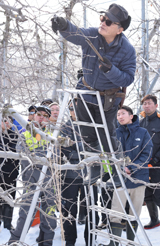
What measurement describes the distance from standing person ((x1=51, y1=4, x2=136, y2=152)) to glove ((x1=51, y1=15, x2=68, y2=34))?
122mm

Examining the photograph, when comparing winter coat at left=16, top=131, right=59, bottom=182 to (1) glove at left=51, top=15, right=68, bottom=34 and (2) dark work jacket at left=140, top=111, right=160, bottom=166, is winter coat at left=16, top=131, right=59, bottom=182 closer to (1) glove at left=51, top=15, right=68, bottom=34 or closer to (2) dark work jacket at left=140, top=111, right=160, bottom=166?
(1) glove at left=51, top=15, right=68, bottom=34

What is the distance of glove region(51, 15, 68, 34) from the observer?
2.24 metres

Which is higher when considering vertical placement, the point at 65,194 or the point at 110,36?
the point at 110,36

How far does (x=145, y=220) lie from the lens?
17.4 feet

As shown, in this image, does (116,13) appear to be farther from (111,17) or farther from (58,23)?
(58,23)

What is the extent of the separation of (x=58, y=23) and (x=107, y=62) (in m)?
0.49

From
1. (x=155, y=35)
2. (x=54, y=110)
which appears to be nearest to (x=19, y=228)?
(x=54, y=110)

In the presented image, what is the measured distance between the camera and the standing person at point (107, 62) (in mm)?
2529

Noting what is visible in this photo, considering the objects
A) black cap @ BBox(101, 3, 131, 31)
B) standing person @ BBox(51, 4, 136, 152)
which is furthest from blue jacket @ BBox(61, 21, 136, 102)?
black cap @ BBox(101, 3, 131, 31)

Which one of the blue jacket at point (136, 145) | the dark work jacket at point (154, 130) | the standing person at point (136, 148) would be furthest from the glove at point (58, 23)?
the dark work jacket at point (154, 130)

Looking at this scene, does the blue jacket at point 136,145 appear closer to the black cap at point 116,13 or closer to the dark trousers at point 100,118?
the dark trousers at point 100,118

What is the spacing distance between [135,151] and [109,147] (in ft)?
3.84

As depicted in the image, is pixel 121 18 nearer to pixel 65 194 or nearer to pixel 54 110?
pixel 54 110

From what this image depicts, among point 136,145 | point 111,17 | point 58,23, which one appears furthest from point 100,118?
point 136,145
